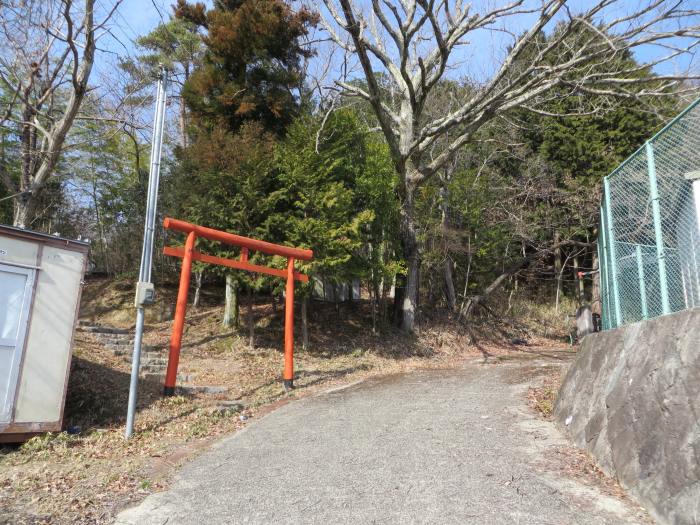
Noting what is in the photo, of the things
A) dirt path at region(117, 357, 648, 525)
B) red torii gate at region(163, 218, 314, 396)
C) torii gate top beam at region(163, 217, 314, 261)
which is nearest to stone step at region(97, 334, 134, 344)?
red torii gate at region(163, 218, 314, 396)

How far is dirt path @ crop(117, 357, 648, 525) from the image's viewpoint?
13.8 ft

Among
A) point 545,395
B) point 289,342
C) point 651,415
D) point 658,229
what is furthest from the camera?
point 289,342

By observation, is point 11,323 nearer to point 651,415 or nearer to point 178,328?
point 178,328

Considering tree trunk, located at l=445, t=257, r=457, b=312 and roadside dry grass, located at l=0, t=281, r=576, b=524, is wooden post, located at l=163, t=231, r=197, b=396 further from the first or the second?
tree trunk, located at l=445, t=257, r=457, b=312

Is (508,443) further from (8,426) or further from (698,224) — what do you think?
(8,426)

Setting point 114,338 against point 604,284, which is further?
point 114,338

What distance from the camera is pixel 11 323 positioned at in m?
6.92

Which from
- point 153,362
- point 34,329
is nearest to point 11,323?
point 34,329

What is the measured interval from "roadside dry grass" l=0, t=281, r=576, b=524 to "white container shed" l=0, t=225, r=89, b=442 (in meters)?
0.43

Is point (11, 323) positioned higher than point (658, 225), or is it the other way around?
point (658, 225)

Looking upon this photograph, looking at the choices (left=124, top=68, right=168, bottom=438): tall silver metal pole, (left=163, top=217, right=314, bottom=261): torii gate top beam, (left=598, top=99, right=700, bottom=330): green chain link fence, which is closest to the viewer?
(left=598, top=99, right=700, bottom=330): green chain link fence

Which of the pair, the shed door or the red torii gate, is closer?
the shed door

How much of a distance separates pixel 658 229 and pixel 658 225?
0.05 m

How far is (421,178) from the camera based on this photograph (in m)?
15.9
